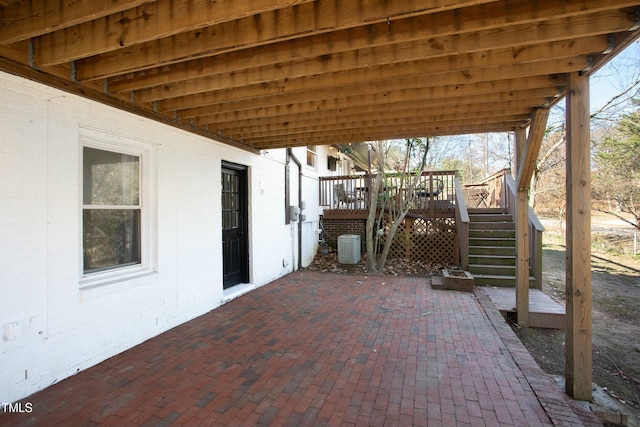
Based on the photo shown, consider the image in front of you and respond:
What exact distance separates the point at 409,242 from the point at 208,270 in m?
5.36

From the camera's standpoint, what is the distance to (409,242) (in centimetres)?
836

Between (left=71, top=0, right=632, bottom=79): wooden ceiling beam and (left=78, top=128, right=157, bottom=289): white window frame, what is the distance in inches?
31.9

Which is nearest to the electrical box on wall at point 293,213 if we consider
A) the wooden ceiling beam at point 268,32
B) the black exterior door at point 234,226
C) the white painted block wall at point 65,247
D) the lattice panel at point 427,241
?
the black exterior door at point 234,226

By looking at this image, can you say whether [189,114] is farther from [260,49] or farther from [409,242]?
[409,242]

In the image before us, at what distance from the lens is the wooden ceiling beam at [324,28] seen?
6.69 feet

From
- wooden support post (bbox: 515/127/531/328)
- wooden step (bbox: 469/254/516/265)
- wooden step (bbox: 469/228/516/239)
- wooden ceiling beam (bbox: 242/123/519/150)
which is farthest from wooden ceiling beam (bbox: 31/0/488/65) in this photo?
wooden step (bbox: 469/228/516/239)

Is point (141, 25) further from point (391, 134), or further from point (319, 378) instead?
point (391, 134)

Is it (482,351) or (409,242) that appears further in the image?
(409,242)

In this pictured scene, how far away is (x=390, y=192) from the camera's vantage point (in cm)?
824

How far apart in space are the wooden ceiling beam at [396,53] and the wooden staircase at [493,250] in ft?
15.9

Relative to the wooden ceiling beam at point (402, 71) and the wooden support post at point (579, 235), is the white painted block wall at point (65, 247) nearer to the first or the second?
the wooden ceiling beam at point (402, 71)

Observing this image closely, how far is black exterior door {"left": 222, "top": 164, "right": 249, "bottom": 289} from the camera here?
18.4 feet

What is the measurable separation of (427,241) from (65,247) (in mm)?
7387

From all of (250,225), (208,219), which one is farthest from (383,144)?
(208,219)
